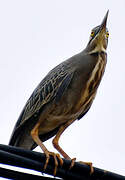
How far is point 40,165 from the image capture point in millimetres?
3711

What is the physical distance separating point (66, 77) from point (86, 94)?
15.1 inches

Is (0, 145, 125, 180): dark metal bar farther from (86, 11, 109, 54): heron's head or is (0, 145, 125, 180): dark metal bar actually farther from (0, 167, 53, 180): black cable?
(86, 11, 109, 54): heron's head

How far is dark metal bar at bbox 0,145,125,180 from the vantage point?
11.7 ft

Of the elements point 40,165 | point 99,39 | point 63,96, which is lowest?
point 40,165

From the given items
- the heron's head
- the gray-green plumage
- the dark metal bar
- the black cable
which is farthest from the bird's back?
the black cable

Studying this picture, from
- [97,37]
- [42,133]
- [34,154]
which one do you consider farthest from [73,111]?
[34,154]

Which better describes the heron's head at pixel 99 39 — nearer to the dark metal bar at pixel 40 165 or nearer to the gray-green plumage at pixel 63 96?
the gray-green plumage at pixel 63 96

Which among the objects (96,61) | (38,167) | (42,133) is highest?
(96,61)

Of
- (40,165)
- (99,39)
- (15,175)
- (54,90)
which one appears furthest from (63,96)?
(15,175)

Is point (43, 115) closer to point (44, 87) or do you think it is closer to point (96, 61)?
point (44, 87)

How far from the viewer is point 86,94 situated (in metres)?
6.24

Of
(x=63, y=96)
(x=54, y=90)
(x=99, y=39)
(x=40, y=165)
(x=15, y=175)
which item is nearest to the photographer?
(x=15, y=175)

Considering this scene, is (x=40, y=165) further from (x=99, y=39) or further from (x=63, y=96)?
(x=99, y=39)

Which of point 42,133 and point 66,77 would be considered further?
point 42,133
